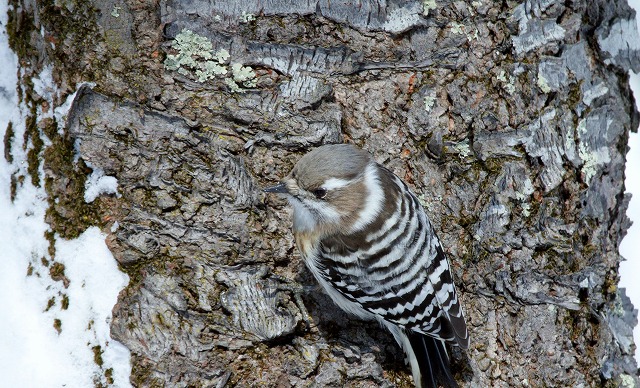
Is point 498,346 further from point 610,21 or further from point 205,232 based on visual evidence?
point 610,21

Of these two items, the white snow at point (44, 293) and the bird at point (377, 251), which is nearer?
the white snow at point (44, 293)

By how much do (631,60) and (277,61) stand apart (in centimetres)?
214

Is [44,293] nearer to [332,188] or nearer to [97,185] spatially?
[97,185]

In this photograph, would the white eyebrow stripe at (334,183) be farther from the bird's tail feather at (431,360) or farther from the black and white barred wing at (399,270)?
the bird's tail feather at (431,360)

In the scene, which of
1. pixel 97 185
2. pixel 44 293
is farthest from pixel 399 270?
pixel 44 293

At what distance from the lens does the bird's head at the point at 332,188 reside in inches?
128

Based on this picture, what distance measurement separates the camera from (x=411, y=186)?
11.6 feet

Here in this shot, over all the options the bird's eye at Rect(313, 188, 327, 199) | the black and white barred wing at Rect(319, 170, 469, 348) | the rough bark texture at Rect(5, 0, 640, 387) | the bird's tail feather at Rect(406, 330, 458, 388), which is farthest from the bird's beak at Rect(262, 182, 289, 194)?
the bird's tail feather at Rect(406, 330, 458, 388)

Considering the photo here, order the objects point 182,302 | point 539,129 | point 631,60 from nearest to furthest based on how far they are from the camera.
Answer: point 182,302
point 539,129
point 631,60

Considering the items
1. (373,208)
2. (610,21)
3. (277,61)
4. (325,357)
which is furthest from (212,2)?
(610,21)

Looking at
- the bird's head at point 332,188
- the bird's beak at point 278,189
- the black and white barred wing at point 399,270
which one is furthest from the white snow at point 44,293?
the black and white barred wing at point 399,270

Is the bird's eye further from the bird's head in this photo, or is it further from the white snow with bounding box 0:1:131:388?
the white snow with bounding box 0:1:131:388

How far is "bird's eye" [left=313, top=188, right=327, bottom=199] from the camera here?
3.45 m

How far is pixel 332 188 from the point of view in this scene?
3.54 meters
